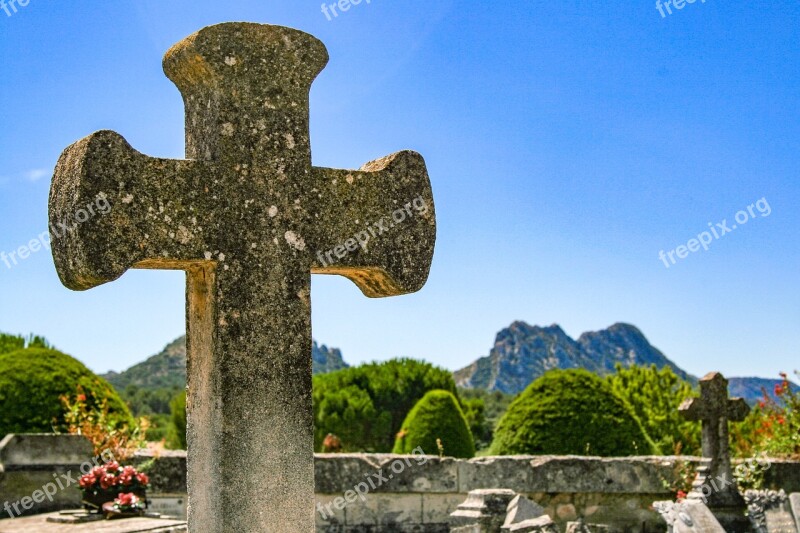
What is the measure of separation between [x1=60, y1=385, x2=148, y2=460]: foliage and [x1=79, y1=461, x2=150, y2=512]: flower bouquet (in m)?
0.47

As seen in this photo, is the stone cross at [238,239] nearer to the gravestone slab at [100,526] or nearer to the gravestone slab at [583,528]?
the gravestone slab at [100,526]

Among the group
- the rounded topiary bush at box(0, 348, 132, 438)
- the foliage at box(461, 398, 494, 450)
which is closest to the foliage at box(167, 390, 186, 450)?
the foliage at box(461, 398, 494, 450)

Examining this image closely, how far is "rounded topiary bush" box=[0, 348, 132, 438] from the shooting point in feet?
35.9

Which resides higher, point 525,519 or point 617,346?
point 617,346

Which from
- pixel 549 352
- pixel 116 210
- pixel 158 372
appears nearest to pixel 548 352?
pixel 549 352

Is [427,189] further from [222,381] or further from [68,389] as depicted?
[68,389]

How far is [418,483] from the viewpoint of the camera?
959cm

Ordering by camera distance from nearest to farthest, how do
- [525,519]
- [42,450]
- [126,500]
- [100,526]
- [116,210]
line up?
[116,210] < [525,519] < [100,526] < [126,500] < [42,450]

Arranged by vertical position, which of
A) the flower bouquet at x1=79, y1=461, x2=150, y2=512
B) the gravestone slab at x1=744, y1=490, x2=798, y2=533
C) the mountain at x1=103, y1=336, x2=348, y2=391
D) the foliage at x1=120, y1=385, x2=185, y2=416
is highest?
the mountain at x1=103, y1=336, x2=348, y2=391

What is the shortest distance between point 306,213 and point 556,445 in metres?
9.30

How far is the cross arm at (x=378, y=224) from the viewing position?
402 centimetres

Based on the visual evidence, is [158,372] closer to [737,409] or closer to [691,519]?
[737,409]

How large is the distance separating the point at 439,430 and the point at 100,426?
5858 mm

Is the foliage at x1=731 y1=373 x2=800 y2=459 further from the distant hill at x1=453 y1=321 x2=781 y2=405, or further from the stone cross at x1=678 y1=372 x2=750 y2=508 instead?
the distant hill at x1=453 y1=321 x2=781 y2=405
